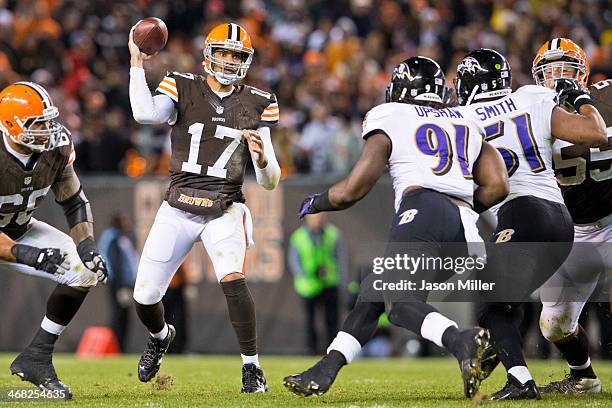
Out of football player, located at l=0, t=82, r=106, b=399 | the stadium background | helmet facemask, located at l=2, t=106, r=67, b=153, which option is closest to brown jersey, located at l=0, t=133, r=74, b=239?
football player, located at l=0, t=82, r=106, b=399

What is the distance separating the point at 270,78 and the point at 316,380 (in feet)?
30.2

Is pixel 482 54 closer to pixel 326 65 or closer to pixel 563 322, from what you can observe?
pixel 563 322

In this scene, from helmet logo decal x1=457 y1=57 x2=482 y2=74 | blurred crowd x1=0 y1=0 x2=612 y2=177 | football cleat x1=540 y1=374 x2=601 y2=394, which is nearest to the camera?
helmet logo decal x1=457 y1=57 x2=482 y2=74

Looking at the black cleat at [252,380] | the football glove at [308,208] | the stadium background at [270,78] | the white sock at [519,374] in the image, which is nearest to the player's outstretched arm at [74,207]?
the black cleat at [252,380]

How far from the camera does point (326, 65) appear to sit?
14484 mm

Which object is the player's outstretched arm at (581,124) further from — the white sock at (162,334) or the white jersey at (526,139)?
the white sock at (162,334)

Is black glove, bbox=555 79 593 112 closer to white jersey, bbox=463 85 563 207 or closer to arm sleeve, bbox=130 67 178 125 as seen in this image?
white jersey, bbox=463 85 563 207

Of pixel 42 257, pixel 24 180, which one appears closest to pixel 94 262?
pixel 42 257

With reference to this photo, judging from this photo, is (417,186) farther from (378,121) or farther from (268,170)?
(268,170)

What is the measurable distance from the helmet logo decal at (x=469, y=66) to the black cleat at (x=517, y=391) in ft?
5.90

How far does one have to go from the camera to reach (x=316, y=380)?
554 cm

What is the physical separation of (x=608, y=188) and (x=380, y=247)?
5.30 m

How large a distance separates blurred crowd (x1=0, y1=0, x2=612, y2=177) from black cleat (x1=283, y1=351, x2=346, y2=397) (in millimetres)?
6824

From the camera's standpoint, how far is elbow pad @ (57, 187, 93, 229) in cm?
651
